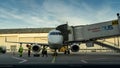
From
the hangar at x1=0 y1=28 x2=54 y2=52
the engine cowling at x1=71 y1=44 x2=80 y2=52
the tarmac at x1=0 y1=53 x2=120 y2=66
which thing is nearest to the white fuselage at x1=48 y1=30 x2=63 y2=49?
the engine cowling at x1=71 y1=44 x2=80 y2=52

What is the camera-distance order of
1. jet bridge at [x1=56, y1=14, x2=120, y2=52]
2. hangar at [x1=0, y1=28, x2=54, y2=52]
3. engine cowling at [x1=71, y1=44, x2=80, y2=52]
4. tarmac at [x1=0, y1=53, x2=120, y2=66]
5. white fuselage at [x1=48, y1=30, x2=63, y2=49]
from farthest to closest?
hangar at [x1=0, y1=28, x2=54, y2=52] → jet bridge at [x1=56, y1=14, x2=120, y2=52] → engine cowling at [x1=71, y1=44, x2=80, y2=52] → white fuselage at [x1=48, y1=30, x2=63, y2=49] → tarmac at [x1=0, y1=53, x2=120, y2=66]

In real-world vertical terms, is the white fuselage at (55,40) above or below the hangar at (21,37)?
below

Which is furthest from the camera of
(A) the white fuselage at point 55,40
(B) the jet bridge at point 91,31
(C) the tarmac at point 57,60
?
(B) the jet bridge at point 91,31

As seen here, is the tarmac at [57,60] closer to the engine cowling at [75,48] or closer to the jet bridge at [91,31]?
the engine cowling at [75,48]

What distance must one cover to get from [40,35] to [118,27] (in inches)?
2326

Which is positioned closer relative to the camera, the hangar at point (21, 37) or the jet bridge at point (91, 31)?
the jet bridge at point (91, 31)

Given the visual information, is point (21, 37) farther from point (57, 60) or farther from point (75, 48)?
point (57, 60)

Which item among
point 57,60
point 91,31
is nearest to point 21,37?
point 91,31

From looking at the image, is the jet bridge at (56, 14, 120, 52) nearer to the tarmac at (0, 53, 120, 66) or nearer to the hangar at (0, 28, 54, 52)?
the tarmac at (0, 53, 120, 66)

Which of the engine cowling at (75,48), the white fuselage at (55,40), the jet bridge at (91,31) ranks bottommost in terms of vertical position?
the engine cowling at (75,48)

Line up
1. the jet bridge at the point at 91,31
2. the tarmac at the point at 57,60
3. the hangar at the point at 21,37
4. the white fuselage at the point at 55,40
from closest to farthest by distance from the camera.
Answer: the tarmac at the point at 57,60 → the white fuselage at the point at 55,40 → the jet bridge at the point at 91,31 → the hangar at the point at 21,37

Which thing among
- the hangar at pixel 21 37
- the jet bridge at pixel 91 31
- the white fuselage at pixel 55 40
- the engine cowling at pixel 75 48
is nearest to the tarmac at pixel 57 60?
the white fuselage at pixel 55 40

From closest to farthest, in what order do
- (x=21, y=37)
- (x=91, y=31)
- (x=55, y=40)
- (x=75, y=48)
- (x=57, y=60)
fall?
(x=57, y=60) → (x=55, y=40) → (x=75, y=48) → (x=91, y=31) → (x=21, y=37)

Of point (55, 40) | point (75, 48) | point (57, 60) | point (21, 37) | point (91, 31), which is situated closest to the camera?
point (57, 60)
